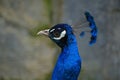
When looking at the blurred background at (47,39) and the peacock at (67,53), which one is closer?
the peacock at (67,53)

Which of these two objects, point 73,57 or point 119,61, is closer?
point 73,57

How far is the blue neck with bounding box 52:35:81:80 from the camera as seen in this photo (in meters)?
2.93

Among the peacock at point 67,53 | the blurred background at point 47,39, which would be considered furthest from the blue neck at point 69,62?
the blurred background at point 47,39

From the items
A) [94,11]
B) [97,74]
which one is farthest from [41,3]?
[97,74]

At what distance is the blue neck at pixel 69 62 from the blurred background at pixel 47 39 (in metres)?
1.67

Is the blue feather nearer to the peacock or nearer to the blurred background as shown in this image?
the peacock

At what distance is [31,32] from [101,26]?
1.94ft

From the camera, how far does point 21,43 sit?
193 inches

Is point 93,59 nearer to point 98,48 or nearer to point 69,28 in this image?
point 98,48

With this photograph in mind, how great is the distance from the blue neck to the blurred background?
5.47 feet

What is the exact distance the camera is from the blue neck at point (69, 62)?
2930mm

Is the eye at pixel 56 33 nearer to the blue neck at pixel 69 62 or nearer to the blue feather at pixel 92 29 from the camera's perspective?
the blue neck at pixel 69 62

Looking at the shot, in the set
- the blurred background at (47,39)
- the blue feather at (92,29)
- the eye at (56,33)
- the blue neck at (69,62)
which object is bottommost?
the blurred background at (47,39)

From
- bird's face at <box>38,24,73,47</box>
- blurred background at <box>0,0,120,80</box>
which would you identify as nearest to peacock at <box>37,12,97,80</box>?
bird's face at <box>38,24,73,47</box>
